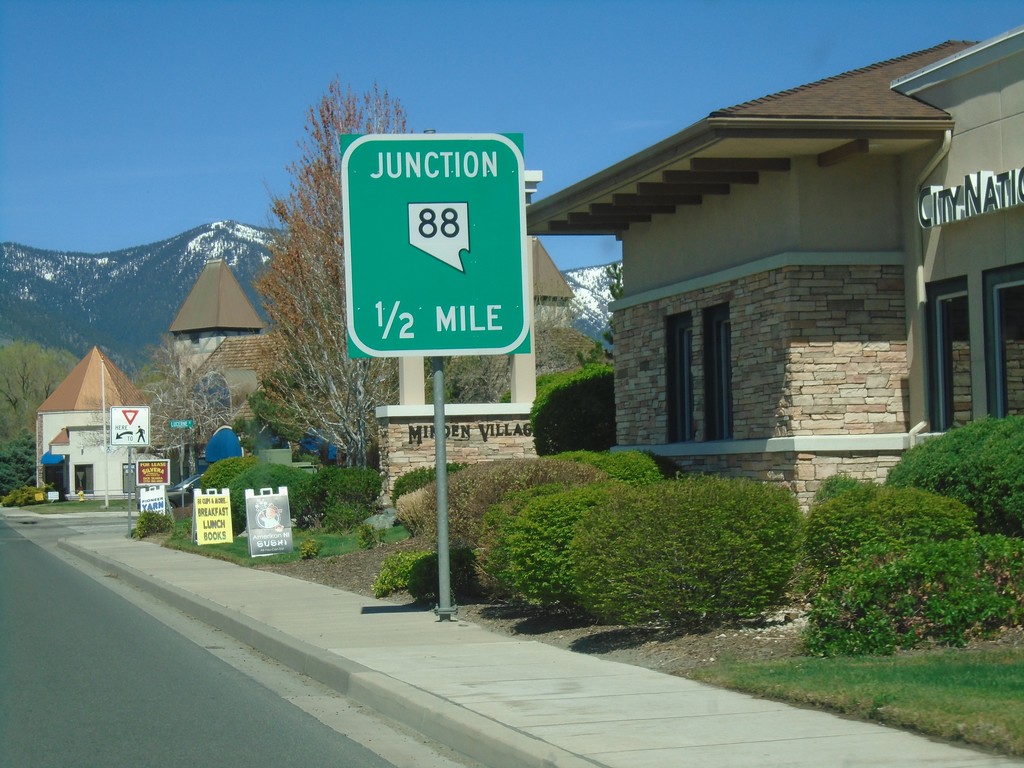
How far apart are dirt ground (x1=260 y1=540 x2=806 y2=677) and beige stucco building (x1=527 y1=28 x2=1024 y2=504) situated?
4.08 m

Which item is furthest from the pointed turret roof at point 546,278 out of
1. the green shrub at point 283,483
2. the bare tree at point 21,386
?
the bare tree at point 21,386

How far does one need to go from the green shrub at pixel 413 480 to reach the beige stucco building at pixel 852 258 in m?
6.53

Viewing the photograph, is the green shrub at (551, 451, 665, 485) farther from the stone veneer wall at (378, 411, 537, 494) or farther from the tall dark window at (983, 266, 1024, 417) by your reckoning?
the stone veneer wall at (378, 411, 537, 494)

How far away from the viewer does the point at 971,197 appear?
44.6 feet

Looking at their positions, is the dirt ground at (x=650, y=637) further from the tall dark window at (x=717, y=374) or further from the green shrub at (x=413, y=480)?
the green shrub at (x=413, y=480)

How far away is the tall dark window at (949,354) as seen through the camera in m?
14.5

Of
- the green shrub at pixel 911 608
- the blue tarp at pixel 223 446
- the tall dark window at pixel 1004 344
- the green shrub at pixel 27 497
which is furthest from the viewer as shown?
the green shrub at pixel 27 497

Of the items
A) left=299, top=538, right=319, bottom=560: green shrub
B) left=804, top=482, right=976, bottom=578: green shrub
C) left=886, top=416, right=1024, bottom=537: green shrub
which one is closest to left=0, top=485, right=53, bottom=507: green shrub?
left=299, top=538, right=319, bottom=560: green shrub

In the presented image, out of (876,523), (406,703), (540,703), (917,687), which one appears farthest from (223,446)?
(917,687)

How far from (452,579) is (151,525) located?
776 inches

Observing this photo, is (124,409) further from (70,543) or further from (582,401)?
(582,401)

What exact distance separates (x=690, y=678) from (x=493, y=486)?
6022 millimetres

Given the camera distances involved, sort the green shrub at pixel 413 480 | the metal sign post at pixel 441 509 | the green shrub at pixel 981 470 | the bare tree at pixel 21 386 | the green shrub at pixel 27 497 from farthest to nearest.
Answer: the bare tree at pixel 21 386
the green shrub at pixel 27 497
the green shrub at pixel 413 480
the metal sign post at pixel 441 509
the green shrub at pixel 981 470

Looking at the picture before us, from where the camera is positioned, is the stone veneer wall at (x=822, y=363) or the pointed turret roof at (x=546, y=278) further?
the pointed turret roof at (x=546, y=278)
